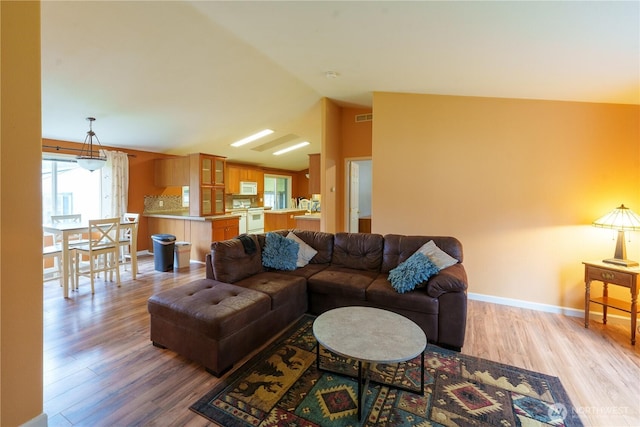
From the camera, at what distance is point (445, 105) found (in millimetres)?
3719

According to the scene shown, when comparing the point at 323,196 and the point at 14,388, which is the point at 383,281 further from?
the point at 14,388

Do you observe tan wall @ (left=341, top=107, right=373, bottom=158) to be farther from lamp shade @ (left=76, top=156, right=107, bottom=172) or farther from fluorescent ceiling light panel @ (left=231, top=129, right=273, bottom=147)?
lamp shade @ (left=76, top=156, right=107, bottom=172)

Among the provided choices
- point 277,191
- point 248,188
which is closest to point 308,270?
point 248,188

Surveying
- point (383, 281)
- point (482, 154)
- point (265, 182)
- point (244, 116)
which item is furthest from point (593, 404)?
point (265, 182)

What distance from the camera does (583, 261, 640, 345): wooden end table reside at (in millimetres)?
2587

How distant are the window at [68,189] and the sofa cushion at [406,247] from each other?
518 cm

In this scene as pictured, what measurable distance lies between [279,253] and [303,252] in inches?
13.3

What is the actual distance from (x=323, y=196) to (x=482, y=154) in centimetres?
249

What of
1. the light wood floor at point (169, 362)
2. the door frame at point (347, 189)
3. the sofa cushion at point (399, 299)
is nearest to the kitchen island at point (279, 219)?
the door frame at point (347, 189)

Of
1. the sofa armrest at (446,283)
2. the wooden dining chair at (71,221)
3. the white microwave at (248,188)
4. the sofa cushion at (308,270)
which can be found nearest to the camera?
the sofa armrest at (446,283)

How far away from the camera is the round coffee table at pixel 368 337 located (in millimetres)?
1688

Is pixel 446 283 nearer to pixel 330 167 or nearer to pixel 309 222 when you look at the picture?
pixel 330 167

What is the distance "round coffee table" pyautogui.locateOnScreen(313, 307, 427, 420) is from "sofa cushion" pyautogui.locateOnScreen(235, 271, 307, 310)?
0.64m

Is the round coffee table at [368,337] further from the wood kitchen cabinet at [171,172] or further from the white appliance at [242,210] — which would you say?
the white appliance at [242,210]
